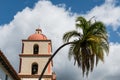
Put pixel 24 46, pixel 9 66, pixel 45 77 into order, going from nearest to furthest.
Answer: pixel 9 66
pixel 45 77
pixel 24 46

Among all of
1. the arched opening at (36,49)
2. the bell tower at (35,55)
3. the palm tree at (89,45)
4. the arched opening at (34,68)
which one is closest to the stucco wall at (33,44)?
the bell tower at (35,55)

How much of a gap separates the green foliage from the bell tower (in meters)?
23.5

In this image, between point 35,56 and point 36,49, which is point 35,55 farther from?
point 36,49

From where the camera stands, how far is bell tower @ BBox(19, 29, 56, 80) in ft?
171

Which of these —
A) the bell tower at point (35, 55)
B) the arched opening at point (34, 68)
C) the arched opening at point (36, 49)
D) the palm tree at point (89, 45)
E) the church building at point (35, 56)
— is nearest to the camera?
the palm tree at point (89, 45)

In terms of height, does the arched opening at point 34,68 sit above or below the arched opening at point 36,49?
below

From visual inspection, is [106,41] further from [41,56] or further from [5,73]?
[41,56]

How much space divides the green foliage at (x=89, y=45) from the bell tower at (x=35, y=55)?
2352cm

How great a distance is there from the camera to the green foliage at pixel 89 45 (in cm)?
2747

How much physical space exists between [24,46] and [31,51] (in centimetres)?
118

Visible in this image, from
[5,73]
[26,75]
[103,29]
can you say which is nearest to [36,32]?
[26,75]

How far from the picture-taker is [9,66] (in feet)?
114

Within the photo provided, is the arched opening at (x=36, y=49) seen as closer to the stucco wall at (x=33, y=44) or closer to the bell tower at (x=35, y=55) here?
the bell tower at (x=35, y=55)

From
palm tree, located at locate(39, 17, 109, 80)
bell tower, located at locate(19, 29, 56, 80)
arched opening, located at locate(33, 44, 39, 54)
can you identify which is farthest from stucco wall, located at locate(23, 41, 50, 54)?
palm tree, located at locate(39, 17, 109, 80)
